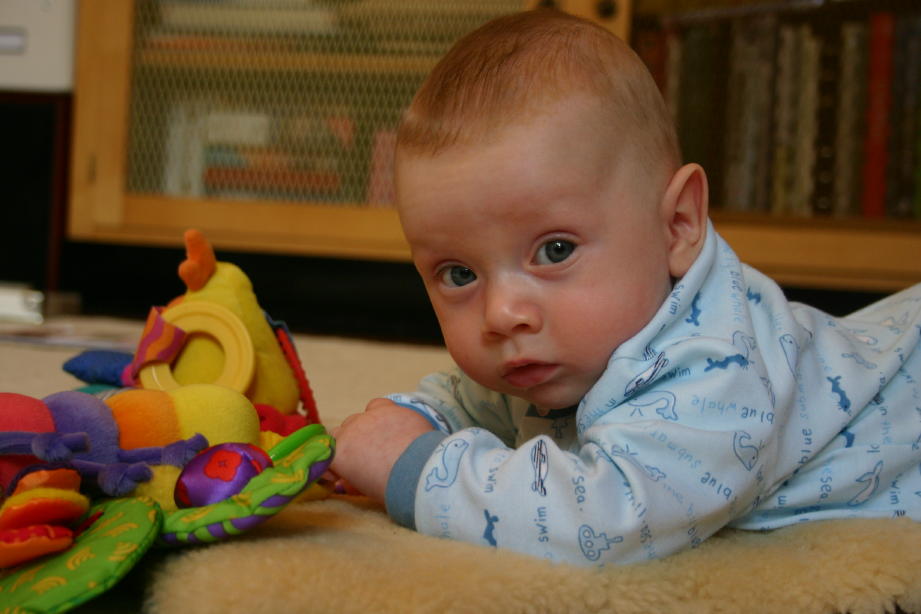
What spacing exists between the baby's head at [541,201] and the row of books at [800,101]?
4.30ft

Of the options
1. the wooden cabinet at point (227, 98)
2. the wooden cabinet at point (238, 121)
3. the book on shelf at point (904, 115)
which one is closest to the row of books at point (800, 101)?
the book on shelf at point (904, 115)

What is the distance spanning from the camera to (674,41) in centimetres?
191

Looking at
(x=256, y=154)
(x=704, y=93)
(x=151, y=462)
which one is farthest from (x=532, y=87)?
(x=256, y=154)

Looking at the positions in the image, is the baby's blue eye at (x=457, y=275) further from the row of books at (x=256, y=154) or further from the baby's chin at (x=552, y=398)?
the row of books at (x=256, y=154)

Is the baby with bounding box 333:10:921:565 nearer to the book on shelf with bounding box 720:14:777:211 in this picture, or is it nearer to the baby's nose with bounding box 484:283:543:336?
the baby's nose with bounding box 484:283:543:336

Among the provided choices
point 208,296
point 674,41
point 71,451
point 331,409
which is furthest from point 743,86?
point 71,451

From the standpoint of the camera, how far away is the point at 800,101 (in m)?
1.88

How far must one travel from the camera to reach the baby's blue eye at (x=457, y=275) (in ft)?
A: 1.95

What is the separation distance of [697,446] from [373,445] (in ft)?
0.67

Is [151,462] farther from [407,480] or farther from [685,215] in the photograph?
[685,215]

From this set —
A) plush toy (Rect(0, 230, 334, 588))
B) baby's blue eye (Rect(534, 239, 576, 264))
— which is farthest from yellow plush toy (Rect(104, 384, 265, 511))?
baby's blue eye (Rect(534, 239, 576, 264))

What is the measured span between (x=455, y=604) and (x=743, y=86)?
1639mm

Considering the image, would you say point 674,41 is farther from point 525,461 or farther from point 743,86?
point 525,461

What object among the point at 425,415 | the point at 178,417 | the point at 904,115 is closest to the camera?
the point at 178,417
